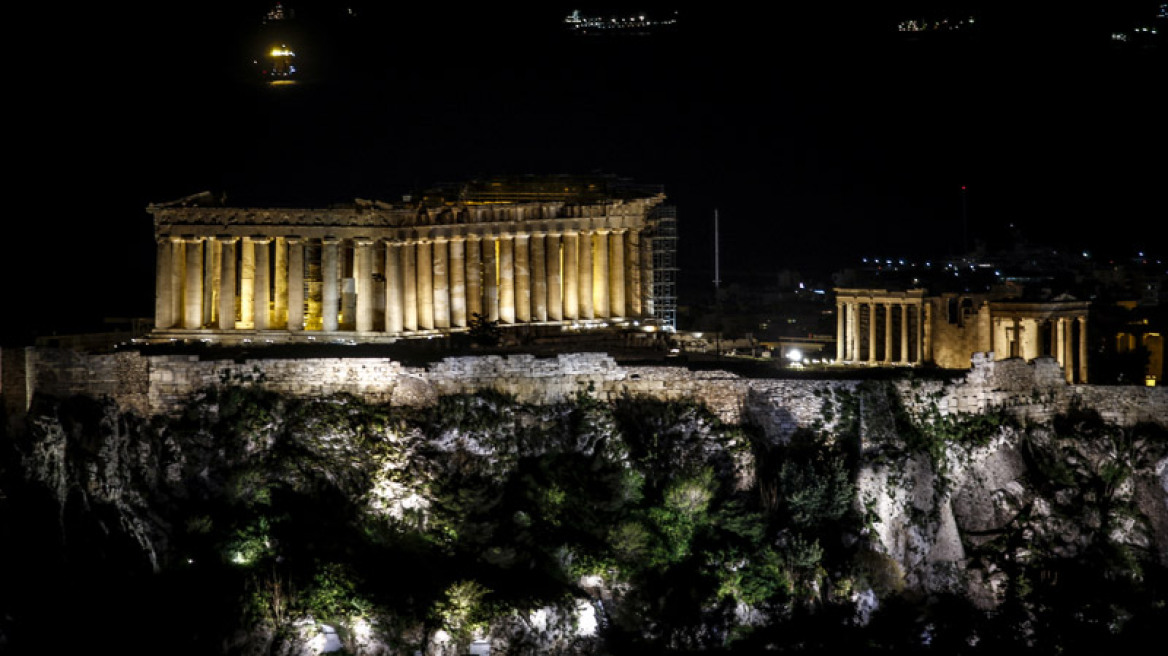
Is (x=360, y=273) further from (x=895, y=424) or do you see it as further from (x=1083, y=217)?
(x=1083, y=217)

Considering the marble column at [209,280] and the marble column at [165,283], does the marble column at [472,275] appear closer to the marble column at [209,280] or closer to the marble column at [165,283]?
the marble column at [209,280]

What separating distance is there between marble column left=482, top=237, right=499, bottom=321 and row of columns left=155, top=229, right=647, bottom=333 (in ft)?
0.12

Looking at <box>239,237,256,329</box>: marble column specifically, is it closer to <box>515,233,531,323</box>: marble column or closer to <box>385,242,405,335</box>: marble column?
<box>385,242,405,335</box>: marble column

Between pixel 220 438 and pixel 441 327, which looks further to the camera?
pixel 441 327

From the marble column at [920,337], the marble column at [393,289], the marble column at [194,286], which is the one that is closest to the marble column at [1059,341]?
the marble column at [920,337]

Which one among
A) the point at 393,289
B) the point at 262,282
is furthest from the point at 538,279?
the point at 262,282

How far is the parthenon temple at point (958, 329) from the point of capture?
71312mm

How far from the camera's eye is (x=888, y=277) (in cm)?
8250

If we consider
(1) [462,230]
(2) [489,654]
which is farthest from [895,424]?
(1) [462,230]

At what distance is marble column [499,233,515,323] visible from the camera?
69312 mm

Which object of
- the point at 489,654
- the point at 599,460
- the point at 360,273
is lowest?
the point at 489,654

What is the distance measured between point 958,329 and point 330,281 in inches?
955

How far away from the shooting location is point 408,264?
66188 mm

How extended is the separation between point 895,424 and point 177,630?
2142 centimetres
